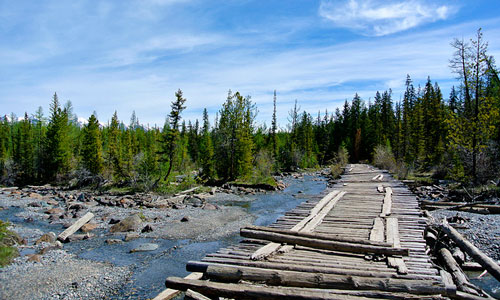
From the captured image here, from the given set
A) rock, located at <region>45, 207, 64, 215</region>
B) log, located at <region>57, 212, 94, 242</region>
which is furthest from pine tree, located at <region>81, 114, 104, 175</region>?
log, located at <region>57, 212, 94, 242</region>

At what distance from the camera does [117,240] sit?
11781 mm

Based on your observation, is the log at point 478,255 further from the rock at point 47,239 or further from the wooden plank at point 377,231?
the rock at point 47,239

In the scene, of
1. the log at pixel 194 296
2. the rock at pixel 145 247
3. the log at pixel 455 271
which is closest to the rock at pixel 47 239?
the rock at pixel 145 247

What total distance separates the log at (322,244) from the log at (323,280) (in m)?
1.14

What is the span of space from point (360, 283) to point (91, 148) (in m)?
30.2

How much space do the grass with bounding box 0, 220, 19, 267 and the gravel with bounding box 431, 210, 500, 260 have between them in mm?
12876

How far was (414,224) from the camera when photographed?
314 inches

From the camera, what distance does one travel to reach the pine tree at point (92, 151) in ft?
97.3

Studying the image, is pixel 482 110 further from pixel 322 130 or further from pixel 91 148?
pixel 322 130

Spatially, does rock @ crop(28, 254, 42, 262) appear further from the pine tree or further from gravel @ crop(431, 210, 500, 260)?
the pine tree

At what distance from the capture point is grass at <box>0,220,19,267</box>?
9023mm

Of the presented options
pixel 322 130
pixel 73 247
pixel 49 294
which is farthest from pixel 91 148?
pixel 322 130

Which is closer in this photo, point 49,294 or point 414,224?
point 49,294

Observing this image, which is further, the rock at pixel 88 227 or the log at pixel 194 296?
the rock at pixel 88 227
